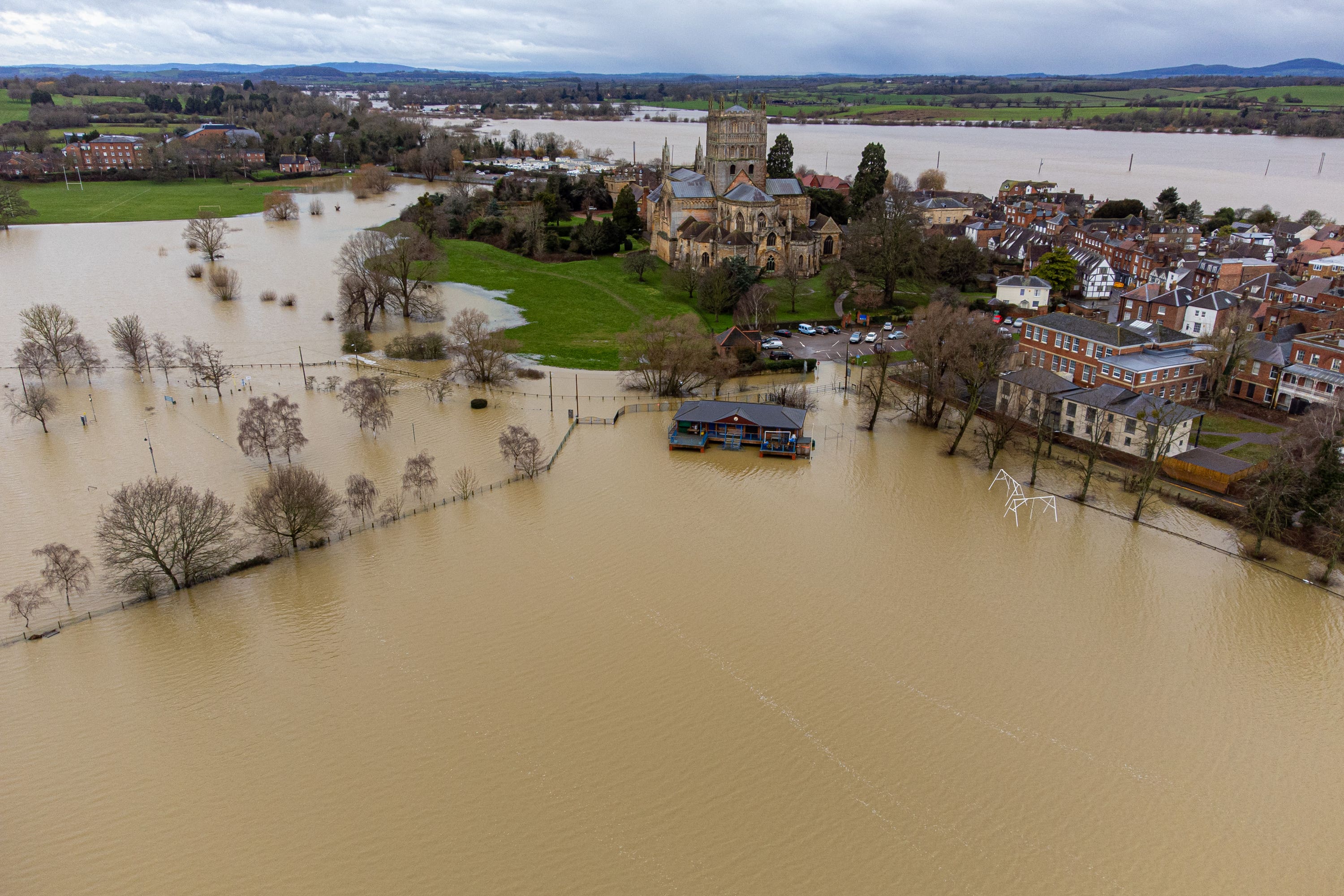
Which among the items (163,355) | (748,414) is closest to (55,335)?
(163,355)

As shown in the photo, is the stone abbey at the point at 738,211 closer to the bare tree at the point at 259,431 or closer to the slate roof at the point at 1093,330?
the slate roof at the point at 1093,330

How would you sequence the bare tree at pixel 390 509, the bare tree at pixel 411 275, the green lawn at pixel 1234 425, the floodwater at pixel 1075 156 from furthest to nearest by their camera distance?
the floodwater at pixel 1075 156, the bare tree at pixel 411 275, the green lawn at pixel 1234 425, the bare tree at pixel 390 509

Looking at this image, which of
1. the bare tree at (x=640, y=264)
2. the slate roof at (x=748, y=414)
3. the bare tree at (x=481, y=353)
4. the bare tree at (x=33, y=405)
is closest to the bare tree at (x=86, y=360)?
the bare tree at (x=33, y=405)

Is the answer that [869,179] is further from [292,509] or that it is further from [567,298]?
[292,509]

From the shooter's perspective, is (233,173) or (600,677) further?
(233,173)

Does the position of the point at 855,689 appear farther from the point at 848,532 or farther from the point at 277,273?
the point at 277,273

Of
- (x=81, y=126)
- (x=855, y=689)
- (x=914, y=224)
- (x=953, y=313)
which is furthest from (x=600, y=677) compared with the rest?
(x=81, y=126)
